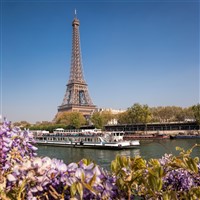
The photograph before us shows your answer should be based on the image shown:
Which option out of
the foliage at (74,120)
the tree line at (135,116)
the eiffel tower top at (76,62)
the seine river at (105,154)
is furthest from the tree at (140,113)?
the eiffel tower top at (76,62)

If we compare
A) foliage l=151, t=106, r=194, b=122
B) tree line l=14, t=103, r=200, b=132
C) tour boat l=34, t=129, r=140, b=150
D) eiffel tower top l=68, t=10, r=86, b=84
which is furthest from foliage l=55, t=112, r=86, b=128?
tour boat l=34, t=129, r=140, b=150

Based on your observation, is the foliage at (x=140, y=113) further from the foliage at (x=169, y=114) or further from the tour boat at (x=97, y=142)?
the tour boat at (x=97, y=142)

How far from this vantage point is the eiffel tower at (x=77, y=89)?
93000 millimetres

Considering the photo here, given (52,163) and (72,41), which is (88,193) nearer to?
(52,163)

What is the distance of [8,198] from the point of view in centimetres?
152

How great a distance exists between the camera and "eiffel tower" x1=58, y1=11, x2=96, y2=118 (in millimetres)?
93000

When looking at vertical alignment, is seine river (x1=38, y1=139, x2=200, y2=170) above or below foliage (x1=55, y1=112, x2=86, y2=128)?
below

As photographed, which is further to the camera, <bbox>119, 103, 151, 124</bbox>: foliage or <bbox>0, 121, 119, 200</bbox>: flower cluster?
<bbox>119, 103, 151, 124</bbox>: foliage

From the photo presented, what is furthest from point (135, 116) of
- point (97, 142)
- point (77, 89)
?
point (77, 89)

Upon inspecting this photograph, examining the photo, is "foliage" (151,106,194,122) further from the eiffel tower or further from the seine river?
the seine river

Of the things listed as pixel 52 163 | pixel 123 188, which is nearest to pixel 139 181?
pixel 123 188

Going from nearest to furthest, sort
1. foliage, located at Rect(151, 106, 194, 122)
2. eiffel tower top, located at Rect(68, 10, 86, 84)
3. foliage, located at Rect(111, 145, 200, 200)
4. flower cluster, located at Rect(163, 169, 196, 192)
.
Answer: foliage, located at Rect(111, 145, 200, 200) → flower cluster, located at Rect(163, 169, 196, 192) → foliage, located at Rect(151, 106, 194, 122) → eiffel tower top, located at Rect(68, 10, 86, 84)

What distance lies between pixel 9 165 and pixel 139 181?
873 mm

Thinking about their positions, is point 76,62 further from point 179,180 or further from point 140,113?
point 179,180
